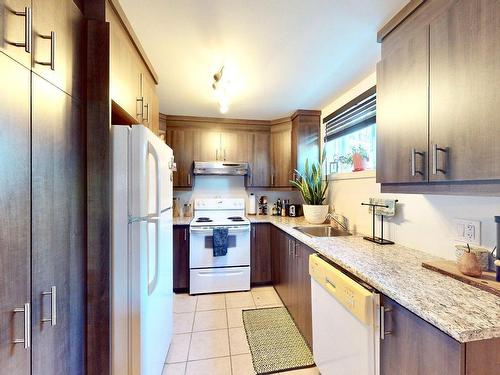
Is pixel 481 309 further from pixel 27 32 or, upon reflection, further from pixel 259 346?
pixel 27 32

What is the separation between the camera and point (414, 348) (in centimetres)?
86

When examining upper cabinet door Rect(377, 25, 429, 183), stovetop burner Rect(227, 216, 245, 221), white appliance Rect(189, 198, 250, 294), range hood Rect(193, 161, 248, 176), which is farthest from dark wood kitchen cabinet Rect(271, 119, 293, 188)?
upper cabinet door Rect(377, 25, 429, 183)

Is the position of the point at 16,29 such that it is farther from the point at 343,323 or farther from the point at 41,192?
the point at 343,323

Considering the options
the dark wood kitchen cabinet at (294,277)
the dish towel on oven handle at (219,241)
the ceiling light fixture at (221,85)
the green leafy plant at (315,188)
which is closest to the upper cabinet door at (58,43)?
the ceiling light fixture at (221,85)

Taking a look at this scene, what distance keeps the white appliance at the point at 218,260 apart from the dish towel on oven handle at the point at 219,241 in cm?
6

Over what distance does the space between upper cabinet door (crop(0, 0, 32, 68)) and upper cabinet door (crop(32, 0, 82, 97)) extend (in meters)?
0.05

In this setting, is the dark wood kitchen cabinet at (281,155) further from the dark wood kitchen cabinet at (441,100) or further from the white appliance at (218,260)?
the dark wood kitchen cabinet at (441,100)

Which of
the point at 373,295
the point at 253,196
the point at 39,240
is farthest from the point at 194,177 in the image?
the point at 373,295

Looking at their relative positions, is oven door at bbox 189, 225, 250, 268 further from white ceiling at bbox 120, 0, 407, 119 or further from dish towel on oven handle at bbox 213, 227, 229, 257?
white ceiling at bbox 120, 0, 407, 119

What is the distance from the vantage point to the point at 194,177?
3.40 m

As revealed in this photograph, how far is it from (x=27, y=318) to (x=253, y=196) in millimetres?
2949

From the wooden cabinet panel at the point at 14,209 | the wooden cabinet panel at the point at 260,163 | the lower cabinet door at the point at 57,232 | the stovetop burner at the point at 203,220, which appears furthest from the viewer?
the wooden cabinet panel at the point at 260,163

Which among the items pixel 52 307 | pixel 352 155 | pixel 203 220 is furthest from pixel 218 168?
pixel 52 307

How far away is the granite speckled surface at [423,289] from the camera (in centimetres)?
71
